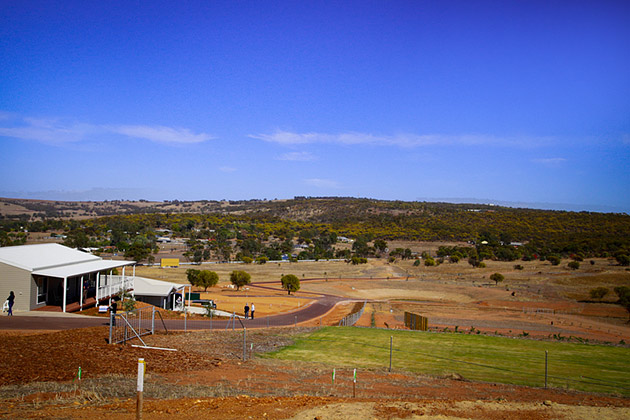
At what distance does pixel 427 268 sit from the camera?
80375 millimetres

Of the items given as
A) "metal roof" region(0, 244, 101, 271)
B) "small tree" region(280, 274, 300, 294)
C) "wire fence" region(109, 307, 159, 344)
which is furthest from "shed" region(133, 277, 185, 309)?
"small tree" region(280, 274, 300, 294)

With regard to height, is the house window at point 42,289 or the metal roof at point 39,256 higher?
the metal roof at point 39,256

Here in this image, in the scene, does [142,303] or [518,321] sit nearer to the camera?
[142,303]

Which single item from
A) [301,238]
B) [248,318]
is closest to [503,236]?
Result: [301,238]

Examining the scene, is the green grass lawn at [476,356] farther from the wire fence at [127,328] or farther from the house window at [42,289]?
the house window at [42,289]

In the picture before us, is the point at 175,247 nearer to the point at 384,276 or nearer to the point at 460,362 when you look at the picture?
the point at 384,276

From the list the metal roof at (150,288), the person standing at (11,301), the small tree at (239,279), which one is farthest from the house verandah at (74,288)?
the small tree at (239,279)

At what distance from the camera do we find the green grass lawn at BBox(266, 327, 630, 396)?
18.4m

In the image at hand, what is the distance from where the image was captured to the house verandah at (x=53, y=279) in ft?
82.9

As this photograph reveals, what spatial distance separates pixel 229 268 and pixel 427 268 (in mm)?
34311

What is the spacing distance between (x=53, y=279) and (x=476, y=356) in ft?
81.1

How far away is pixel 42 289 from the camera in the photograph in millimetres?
26859

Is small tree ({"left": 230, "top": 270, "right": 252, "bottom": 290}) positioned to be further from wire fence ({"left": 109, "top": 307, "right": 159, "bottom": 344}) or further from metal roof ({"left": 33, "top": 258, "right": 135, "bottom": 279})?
wire fence ({"left": 109, "top": 307, "right": 159, "bottom": 344})

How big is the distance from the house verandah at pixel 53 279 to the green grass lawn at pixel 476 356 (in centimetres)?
1478
